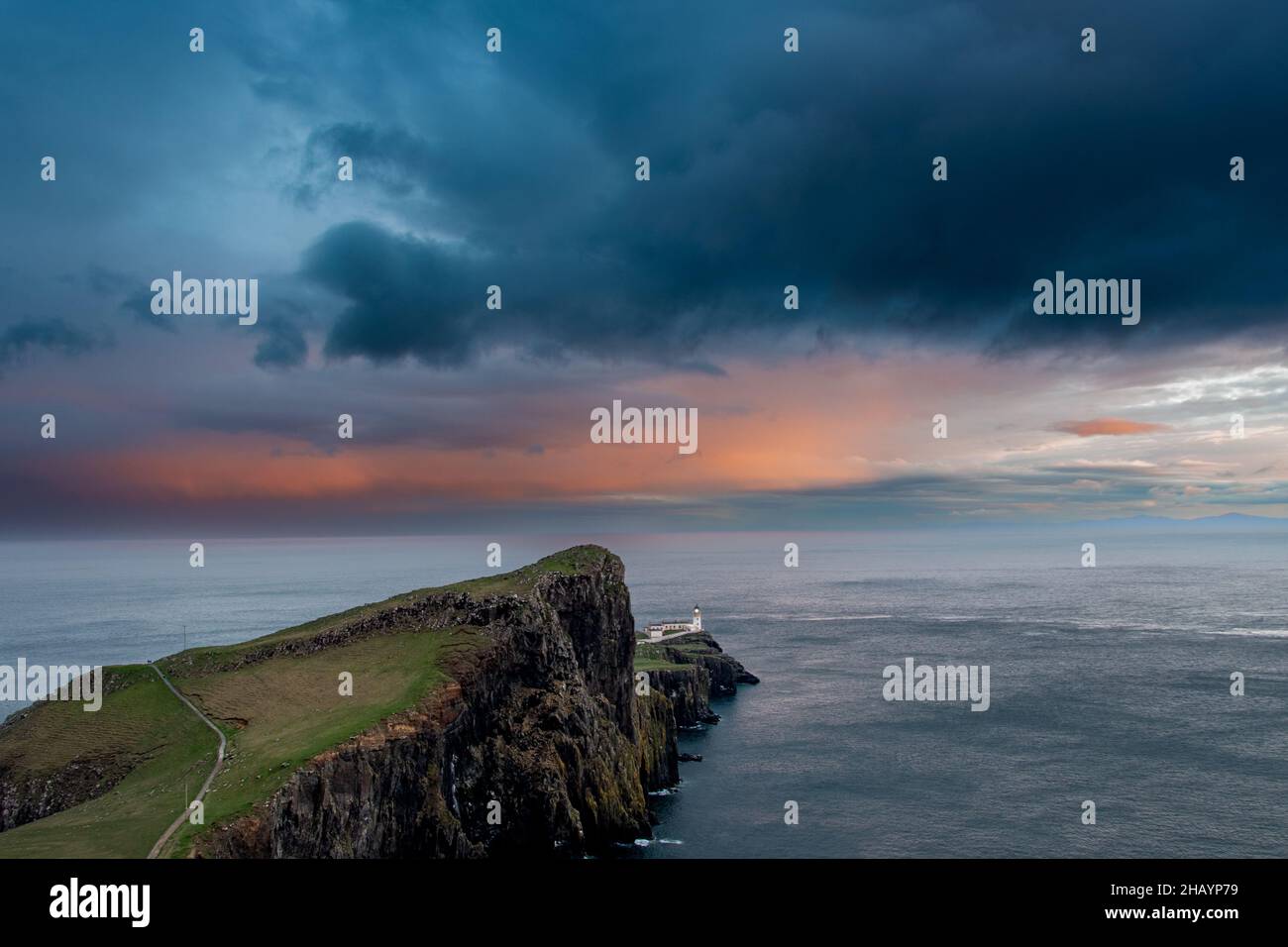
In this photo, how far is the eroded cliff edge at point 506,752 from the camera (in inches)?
1877

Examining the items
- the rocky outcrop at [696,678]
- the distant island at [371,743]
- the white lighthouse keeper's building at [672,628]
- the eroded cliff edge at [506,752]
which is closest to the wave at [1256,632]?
the rocky outcrop at [696,678]

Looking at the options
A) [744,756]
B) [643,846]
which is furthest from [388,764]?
[744,756]

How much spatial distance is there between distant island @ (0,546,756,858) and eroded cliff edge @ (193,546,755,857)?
0.52ft

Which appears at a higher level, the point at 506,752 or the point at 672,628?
the point at 506,752

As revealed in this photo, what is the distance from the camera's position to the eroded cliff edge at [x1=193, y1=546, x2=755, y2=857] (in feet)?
156

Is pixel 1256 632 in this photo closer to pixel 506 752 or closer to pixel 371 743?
pixel 506 752

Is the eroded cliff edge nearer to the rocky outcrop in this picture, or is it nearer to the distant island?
the distant island

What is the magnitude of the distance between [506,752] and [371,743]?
53.2ft

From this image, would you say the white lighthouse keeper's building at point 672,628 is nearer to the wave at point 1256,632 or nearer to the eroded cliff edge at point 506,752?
the eroded cliff edge at point 506,752

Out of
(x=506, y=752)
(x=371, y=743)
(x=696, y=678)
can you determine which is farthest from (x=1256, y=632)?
(x=371, y=743)

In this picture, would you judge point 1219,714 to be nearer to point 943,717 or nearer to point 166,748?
point 943,717

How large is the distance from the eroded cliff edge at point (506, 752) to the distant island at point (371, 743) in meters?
0.16

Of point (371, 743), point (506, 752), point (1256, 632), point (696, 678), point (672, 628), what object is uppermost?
point (371, 743)

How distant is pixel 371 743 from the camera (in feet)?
170
